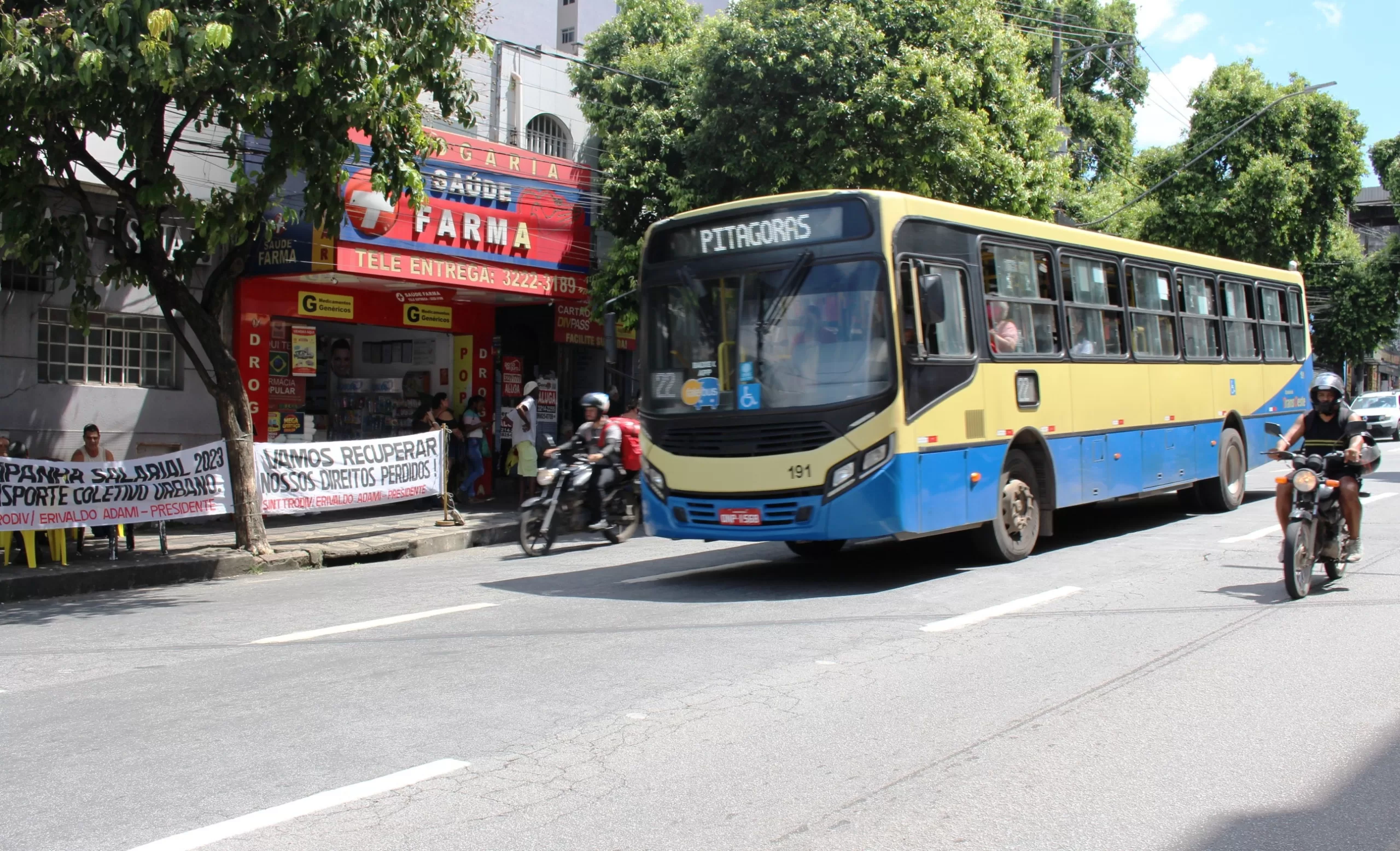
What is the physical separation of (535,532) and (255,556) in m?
2.94

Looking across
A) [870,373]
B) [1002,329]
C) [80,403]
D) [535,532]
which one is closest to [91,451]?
[80,403]

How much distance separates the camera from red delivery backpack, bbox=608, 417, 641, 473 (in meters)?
14.3

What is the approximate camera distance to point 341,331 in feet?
65.8

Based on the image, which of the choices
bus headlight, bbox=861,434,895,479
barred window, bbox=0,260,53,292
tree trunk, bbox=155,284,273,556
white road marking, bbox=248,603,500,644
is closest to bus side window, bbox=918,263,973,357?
bus headlight, bbox=861,434,895,479

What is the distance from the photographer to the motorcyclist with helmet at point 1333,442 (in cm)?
911

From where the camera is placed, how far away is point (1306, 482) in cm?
878

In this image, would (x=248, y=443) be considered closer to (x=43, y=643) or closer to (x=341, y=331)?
(x=43, y=643)

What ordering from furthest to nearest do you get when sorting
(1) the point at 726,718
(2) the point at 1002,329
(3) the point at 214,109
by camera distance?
(3) the point at 214,109
(2) the point at 1002,329
(1) the point at 726,718

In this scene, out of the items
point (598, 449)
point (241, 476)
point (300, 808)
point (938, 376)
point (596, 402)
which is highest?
point (596, 402)

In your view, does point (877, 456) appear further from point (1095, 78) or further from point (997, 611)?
point (1095, 78)

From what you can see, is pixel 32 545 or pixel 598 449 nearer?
pixel 32 545

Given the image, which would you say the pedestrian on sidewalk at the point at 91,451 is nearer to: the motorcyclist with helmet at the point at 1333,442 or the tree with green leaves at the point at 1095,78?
the motorcyclist with helmet at the point at 1333,442

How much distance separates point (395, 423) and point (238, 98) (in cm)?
974

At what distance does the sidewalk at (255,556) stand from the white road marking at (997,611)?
778 centimetres
